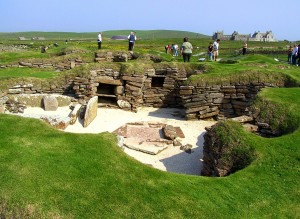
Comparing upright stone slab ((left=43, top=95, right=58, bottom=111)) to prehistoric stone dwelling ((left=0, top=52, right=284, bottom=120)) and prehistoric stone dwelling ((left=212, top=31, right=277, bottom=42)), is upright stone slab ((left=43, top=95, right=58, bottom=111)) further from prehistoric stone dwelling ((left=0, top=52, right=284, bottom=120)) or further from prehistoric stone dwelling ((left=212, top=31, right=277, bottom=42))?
prehistoric stone dwelling ((left=212, top=31, right=277, bottom=42))

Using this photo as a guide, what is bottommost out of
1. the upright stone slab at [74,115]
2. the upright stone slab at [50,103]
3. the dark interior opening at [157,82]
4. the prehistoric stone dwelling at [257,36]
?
the upright stone slab at [74,115]

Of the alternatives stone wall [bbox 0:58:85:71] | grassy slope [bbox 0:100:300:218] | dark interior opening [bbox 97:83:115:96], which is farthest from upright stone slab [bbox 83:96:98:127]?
stone wall [bbox 0:58:85:71]

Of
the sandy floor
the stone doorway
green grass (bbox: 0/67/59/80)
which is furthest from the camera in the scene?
the stone doorway

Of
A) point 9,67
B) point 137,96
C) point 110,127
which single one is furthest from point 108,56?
point 110,127

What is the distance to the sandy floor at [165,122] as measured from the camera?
11797 mm

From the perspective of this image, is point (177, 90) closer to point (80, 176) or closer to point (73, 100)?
point (73, 100)

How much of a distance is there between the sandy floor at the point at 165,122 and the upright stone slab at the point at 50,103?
0.87 ft

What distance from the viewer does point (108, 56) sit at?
22.3m

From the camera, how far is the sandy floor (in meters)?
11.8

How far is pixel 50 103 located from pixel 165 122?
6.23 metres

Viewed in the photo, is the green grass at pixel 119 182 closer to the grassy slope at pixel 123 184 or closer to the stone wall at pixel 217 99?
the grassy slope at pixel 123 184

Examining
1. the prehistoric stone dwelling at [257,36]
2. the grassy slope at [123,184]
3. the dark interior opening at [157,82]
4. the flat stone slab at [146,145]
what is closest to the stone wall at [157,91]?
the dark interior opening at [157,82]

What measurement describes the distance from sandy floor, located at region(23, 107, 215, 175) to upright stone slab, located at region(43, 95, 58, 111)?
0.87 feet

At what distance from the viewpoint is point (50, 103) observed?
16.3 meters
